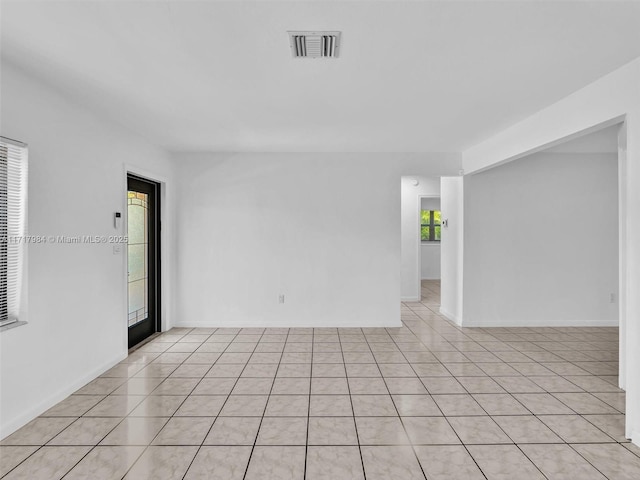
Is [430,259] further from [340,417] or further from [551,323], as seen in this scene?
[340,417]

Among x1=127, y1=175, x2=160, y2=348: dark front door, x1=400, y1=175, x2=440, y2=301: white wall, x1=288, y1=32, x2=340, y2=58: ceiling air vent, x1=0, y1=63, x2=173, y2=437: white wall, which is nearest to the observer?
x1=288, y1=32, x2=340, y2=58: ceiling air vent

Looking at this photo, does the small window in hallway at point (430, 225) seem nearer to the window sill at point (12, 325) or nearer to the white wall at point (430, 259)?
the white wall at point (430, 259)

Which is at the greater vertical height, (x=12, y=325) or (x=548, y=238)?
(x=548, y=238)

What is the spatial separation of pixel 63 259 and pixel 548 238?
19.6ft

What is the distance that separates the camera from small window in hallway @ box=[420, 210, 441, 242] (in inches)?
433

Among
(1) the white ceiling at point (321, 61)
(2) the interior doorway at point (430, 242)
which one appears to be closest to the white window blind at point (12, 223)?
(1) the white ceiling at point (321, 61)

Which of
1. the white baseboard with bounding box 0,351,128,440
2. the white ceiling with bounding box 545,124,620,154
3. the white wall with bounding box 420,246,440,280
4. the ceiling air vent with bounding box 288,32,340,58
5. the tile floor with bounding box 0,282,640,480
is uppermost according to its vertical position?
the white ceiling with bounding box 545,124,620,154

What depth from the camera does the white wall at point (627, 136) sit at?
230cm

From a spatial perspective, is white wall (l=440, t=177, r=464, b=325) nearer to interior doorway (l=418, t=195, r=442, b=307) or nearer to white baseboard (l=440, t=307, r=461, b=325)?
white baseboard (l=440, t=307, r=461, b=325)

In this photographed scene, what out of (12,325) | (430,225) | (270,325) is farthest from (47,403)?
(430,225)

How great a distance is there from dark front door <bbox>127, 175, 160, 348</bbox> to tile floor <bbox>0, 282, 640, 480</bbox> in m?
0.57

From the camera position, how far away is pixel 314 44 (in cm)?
212

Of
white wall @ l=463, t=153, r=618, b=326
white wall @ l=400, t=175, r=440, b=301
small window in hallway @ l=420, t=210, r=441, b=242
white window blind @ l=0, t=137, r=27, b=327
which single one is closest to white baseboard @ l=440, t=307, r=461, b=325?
white wall @ l=463, t=153, r=618, b=326

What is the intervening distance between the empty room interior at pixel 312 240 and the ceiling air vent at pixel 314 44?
0.06 ft
